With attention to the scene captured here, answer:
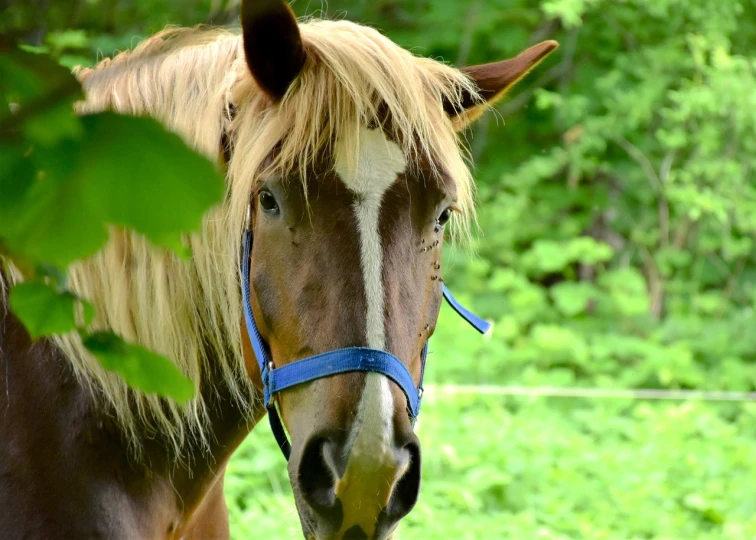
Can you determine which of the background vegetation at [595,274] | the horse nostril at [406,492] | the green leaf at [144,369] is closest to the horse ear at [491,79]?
the horse nostril at [406,492]

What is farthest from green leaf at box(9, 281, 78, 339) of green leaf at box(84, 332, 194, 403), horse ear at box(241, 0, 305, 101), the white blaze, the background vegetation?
the background vegetation

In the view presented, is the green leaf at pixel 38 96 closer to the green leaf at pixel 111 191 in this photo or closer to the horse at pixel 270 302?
the green leaf at pixel 111 191

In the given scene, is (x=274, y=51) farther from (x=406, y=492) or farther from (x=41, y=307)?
(x=41, y=307)

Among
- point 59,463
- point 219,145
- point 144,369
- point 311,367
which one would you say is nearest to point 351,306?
point 311,367

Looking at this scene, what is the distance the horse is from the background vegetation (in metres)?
1.93

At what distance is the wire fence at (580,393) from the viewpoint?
4.78 m

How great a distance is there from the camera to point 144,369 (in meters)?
0.57

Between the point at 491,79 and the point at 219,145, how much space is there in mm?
625

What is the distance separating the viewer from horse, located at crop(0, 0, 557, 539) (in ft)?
4.69

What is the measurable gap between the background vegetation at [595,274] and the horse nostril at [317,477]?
217 cm

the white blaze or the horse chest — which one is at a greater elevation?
the white blaze

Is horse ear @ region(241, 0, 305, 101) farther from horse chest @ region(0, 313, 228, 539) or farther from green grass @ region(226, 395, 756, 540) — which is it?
green grass @ region(226, 395, 756, 540)

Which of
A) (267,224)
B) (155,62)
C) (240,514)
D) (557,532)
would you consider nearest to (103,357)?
(267,224)

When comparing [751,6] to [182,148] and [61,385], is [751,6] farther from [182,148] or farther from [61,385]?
[182,148]
